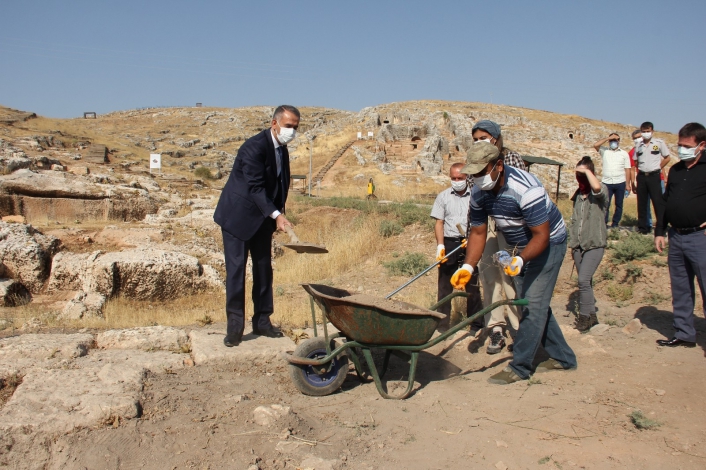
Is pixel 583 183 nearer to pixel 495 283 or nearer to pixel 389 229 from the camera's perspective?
pixel 495 283

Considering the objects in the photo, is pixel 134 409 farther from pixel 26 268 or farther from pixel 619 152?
pixel 619 152

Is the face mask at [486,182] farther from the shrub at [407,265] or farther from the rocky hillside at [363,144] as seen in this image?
the rocky hillside at [363,144]

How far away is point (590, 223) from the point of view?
5.18 metres

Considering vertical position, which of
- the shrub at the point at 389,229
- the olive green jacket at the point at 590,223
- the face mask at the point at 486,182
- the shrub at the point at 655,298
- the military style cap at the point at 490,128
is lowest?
the shrub at the point at 655,298

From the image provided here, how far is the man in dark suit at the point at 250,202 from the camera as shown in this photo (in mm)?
4340

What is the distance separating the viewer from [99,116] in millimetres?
86438

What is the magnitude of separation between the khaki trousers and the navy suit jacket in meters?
1.97

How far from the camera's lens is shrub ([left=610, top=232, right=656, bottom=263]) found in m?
7.57

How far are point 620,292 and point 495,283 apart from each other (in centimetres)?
306

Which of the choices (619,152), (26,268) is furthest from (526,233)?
(26,268)

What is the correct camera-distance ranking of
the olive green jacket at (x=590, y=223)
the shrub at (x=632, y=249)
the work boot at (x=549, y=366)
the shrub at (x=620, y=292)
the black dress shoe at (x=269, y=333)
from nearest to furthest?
the work boot at (x=549, y=366)
the black dress shoe at (x=269, y=333)
the olive green jacket at (x=590, y=223)
the shrub at (x=620, y=292)
the shrub at (x=632, y=249)

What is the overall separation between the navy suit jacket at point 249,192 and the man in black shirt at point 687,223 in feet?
11.4

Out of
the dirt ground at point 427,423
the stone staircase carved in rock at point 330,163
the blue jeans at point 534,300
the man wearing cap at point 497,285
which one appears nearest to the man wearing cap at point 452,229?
the man wearing cap at point 497,285

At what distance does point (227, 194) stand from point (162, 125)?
2872 inches
